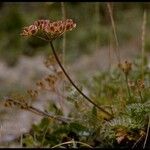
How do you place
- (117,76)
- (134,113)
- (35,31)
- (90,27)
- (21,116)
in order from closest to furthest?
(35,31), (134,113), (117,76), (21,116), (90,27)

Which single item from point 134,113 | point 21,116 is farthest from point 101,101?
point 21,116

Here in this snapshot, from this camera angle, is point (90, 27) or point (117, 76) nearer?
point (117, 76)

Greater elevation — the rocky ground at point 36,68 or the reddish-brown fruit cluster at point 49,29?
the reddish-brown fruit cluster at point 49,29

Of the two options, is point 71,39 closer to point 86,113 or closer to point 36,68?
point 36,68

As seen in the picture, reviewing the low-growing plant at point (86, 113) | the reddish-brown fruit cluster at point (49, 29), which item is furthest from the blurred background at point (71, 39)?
the reddish-brown fruit cluster at point (49, 29)

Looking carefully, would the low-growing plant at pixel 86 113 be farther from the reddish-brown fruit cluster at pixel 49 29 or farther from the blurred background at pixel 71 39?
the blurred background at pixel 71 39

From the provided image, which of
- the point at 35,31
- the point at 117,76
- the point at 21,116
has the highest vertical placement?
the point at 35,31

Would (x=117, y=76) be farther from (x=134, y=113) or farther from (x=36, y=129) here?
(x=134, y=113)

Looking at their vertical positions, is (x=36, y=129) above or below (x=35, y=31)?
below
